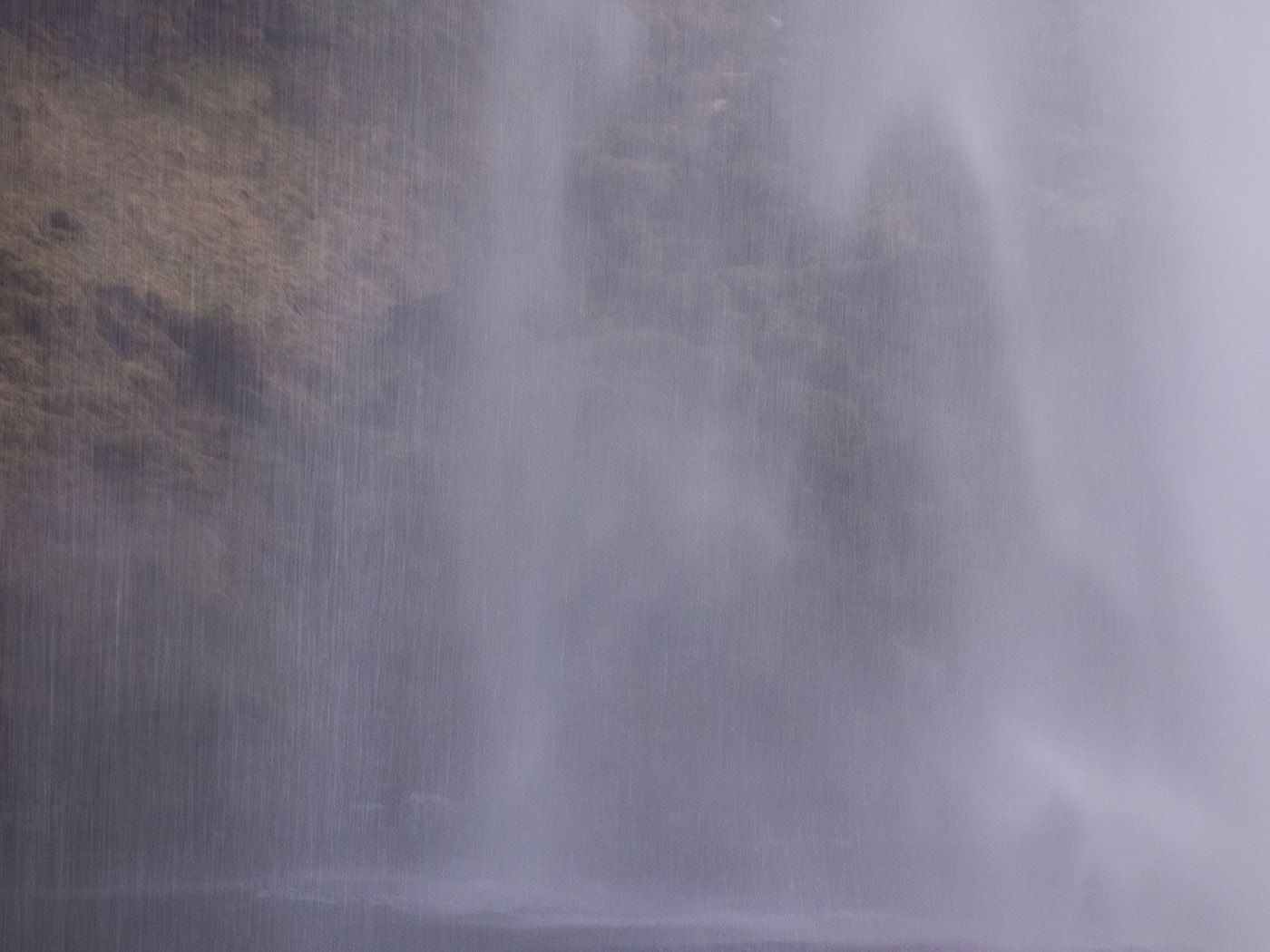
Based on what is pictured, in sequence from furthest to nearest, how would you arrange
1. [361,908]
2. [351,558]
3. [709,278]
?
1. [709,278]
2. [351,558]
3. [361,908]

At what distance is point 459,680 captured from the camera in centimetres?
1938

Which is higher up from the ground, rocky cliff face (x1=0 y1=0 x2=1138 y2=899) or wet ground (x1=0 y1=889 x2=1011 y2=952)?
rocky cliff face (x1=0 y1=0 x2=1138 y2=899)

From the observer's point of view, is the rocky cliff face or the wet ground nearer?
the wet ground

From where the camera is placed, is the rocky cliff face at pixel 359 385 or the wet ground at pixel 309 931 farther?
the rocky cliff face at pixel 359 385

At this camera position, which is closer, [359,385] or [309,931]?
[309,931]

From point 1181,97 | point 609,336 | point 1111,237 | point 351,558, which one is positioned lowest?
point 351,558

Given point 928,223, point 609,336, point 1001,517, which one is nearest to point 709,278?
point 609,336

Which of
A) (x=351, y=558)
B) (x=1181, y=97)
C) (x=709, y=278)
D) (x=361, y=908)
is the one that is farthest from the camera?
(x=1181, y=97)

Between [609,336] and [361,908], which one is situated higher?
[609,336]

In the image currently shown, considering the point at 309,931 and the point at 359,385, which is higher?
the point at 359,385

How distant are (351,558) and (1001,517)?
8.87m

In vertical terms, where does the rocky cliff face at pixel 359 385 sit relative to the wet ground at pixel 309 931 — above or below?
above

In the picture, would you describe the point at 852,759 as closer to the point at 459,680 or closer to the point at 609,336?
the point at 459,680

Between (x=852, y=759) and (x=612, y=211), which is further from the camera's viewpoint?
(x=612, y=211)
